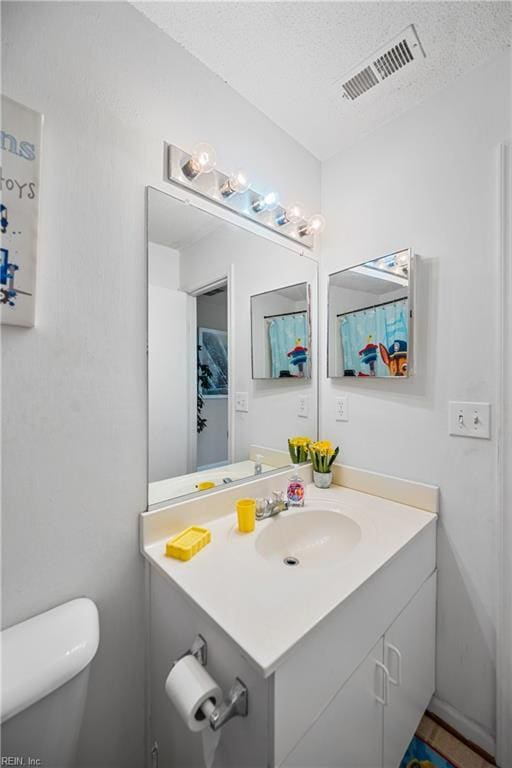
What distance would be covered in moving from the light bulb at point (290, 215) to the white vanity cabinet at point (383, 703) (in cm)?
155

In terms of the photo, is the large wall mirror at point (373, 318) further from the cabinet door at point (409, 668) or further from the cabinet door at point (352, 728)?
the cabinet door at point (352, 728)

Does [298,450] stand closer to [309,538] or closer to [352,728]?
[309,538]

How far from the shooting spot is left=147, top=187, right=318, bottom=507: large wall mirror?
104cm

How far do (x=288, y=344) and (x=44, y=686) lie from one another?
1336 mm

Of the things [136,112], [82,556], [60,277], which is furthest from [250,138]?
[82,556]

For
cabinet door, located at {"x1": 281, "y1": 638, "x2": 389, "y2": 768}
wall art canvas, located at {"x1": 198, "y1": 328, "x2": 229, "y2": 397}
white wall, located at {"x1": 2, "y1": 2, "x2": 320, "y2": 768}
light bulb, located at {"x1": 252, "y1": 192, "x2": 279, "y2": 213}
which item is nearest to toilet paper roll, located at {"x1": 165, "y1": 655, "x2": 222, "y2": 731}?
cabinet door, located at {"x1": 281, "y1": 638, "x2": 389, "y2": 768}

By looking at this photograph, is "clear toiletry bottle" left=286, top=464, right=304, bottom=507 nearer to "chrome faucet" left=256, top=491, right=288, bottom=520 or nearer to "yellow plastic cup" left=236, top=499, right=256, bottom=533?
"chrome faucet" left=256, top=491, right=288, bottom=520

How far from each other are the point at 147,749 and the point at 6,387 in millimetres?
1197

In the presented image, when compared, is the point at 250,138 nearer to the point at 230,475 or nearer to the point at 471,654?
the point at 230,475

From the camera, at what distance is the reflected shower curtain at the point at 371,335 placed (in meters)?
1.27

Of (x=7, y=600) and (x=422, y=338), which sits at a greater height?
(x=422, y=338)

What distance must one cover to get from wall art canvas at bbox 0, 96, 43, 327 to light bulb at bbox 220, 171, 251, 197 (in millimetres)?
590

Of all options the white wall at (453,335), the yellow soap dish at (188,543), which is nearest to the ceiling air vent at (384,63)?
the white wall at (453,335)

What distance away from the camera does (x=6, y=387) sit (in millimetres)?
745
